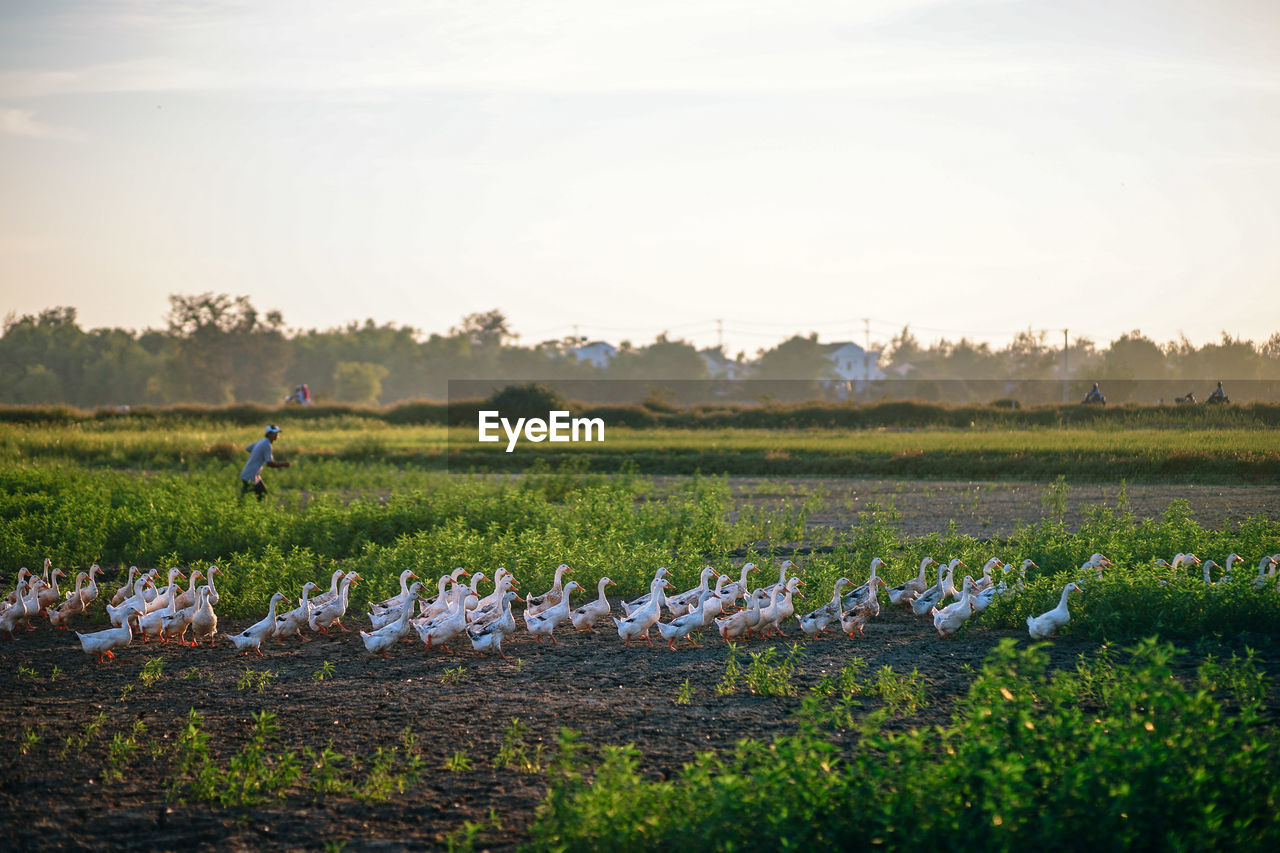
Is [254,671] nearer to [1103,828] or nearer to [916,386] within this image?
[1103,828]

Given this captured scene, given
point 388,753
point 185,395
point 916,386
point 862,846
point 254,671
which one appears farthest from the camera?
point 185,395

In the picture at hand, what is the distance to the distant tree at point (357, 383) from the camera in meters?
93.3

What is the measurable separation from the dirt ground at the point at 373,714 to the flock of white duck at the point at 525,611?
9.5 inches

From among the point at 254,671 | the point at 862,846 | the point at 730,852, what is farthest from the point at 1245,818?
the point at 254,671

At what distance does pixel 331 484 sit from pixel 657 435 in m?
21.1

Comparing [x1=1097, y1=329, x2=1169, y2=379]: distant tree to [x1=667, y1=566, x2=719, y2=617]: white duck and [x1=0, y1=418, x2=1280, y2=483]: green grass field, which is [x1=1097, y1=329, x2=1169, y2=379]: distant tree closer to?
[x1=0, y1=418, x2=1280, y2=483]: green grass field

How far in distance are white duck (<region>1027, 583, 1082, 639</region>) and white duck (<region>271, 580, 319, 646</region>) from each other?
7.99m

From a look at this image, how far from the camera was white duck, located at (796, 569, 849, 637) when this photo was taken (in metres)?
10.3

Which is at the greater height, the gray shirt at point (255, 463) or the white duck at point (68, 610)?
the gray shirt at point (255, 463)

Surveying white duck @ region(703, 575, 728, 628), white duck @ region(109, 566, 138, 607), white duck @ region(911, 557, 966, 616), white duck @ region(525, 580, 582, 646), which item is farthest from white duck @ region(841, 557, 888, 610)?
white duck @ region(109, 566, 138, 607)

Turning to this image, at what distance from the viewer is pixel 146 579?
11.7 metres

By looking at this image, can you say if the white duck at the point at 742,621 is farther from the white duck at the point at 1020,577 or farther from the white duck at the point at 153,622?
the white duck at the point at 153,622

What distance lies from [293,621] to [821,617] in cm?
599

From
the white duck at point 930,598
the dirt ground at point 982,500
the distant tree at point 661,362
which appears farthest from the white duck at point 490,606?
the distant tree at point 661,362
